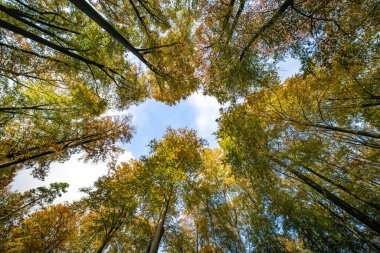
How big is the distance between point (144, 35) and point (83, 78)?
3263 mm

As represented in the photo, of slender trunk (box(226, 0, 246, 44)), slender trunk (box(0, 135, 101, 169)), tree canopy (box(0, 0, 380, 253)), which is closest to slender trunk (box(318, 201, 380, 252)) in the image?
tree canopy (box(0, 0, 380, 253))

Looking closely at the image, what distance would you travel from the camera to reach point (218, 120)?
22.2 ft

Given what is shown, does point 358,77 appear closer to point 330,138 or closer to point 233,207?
point 330,138

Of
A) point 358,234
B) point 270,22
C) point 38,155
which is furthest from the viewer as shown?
point 358,234

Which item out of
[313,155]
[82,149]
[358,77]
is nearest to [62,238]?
[82,149]

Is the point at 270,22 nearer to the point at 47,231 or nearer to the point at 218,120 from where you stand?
the point at 218,120

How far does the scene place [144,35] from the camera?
7281mm

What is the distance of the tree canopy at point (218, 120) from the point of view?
17.6ft

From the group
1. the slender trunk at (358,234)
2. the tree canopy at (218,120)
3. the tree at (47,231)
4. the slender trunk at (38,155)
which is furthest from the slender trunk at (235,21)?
the tree at (47,231)

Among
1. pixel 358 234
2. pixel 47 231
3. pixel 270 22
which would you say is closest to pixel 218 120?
pixel 270 22

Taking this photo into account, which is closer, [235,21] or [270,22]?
[270,22]

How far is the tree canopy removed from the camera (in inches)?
211

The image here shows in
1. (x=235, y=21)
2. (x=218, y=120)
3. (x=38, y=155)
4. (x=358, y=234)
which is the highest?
(x=235, y=21)

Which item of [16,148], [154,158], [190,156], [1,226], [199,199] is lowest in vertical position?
[1,226]
